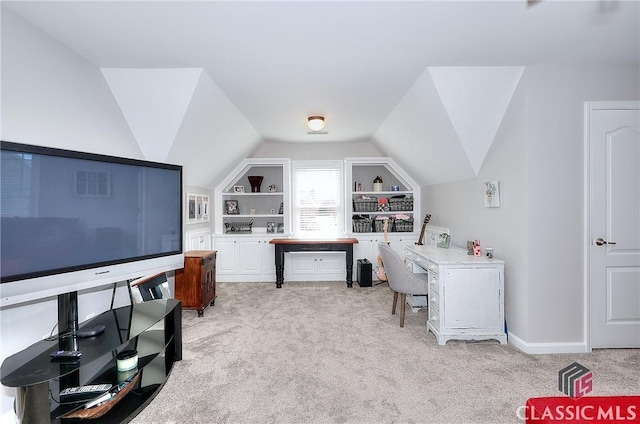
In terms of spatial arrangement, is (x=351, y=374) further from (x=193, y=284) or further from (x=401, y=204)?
(x=401, y=204)

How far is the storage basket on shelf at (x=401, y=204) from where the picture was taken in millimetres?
5332

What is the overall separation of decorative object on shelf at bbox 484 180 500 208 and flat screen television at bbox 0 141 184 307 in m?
2.87

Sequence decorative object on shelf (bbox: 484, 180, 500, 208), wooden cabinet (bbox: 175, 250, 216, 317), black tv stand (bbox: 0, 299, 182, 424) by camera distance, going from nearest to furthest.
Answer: black tv stand (bbox: 0, 299, 182, 424)
decorative object on shelf (bbox: 484, 180, 500, 208)
wooden cabinet (bbox: 175, 250, 216, 317)

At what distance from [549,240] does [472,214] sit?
0.91 meters


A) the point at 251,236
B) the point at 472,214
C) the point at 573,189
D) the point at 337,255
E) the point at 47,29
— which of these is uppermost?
the point at 47,29

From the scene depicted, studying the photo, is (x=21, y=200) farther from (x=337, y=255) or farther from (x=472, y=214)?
(x=337, y=255)

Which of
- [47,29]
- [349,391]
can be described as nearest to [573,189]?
[349,391]

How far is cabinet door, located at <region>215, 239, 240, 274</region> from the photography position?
16.8 ft

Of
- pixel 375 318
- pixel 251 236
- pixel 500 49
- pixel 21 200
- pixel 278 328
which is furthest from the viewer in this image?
pixel 251 236

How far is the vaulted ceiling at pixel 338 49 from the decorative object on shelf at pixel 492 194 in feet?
1.08

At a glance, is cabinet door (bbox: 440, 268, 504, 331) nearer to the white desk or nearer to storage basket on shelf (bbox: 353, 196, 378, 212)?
the white desk

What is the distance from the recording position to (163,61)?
2.47m

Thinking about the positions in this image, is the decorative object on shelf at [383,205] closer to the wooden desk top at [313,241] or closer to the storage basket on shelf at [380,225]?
the storage basket on shelf at [380,225]

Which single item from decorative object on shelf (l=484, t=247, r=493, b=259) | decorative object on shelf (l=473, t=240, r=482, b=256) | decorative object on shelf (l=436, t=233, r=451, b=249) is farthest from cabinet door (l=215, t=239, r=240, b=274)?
decorative object on shelf (l=484, t=247, r=493, b=259)
